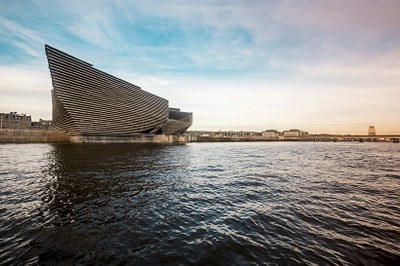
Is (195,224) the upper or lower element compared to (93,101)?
lower

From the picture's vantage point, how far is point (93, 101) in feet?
247

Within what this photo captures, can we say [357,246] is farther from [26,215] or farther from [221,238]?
[26,215]

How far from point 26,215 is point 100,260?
555 cm

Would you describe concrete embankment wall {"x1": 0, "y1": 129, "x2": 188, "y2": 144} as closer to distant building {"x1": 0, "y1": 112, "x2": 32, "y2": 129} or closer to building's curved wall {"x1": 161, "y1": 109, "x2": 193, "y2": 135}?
building's curved wall {"x1": 161, "y1": 109, "x2": 193, "y2": 135}

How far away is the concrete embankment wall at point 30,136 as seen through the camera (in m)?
67.2

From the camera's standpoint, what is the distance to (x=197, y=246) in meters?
6.70

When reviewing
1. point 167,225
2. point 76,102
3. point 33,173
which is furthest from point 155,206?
point 76,102

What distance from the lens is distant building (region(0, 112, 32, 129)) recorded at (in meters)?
134

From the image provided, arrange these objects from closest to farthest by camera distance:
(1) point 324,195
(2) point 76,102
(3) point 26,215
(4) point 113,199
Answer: (3) point 26,215 → (4) point 113,199 → (1) point 324,195 → (2) point 76,102

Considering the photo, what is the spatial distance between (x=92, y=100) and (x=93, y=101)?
0.48 metres

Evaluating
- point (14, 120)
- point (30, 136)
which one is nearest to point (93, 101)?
point (30, 136)

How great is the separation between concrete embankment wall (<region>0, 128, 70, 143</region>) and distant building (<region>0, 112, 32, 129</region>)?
85922 mm

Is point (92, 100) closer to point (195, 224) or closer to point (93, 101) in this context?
point (93, 101)

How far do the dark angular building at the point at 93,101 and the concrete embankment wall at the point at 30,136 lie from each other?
12.5 feet
